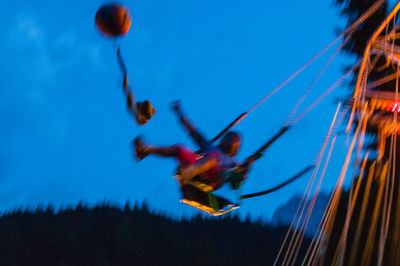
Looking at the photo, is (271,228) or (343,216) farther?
(271,228)

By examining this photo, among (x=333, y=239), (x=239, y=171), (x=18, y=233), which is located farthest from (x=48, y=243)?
(x=239, y=171)

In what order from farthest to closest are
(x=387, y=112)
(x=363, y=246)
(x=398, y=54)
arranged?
(x=363, y=246) → (x=387, y=112) → (x=398, y=54)

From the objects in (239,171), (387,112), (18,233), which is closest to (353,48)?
(387,112)

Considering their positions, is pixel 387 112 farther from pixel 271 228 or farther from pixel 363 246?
pixel 271 228

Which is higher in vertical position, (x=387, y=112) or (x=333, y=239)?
(x=387, y=112)

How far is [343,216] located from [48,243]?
23402 millimetres

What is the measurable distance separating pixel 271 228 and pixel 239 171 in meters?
28.9

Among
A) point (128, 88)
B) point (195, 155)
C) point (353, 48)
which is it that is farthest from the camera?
point (353, 48)

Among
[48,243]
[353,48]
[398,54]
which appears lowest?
[48,243]

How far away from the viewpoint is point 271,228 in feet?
115

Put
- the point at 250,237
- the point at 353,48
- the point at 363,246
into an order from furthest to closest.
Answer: the point at 250,237, the point at 353,48, the point at 363,246

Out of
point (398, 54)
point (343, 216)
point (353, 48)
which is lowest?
point (343, 216)

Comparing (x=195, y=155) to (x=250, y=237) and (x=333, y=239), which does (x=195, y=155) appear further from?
(x=250, y=237)

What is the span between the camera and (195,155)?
6766 mm
